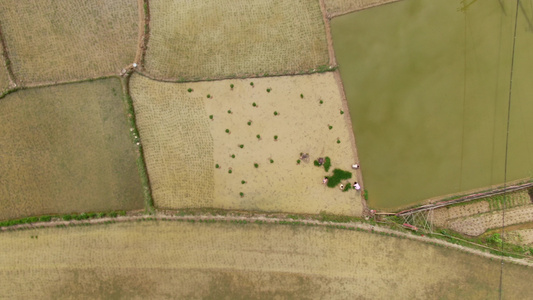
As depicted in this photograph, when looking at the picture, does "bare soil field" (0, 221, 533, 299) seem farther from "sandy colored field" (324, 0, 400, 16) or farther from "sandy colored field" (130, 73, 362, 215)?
"sandy colored field" (324, 0, 400, 16)

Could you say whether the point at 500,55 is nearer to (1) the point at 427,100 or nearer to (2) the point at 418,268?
(1) the point at 427,100

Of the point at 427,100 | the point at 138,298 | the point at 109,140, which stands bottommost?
the point at 138,298

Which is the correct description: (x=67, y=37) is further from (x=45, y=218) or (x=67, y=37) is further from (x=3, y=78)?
(x=45, y=218)

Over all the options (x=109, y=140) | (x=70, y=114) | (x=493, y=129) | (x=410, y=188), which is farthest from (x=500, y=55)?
(x=70, y=114)

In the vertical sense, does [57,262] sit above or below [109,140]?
below

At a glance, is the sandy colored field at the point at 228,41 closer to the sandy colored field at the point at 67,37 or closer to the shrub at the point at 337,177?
the sandy colored field at the point at 67,37

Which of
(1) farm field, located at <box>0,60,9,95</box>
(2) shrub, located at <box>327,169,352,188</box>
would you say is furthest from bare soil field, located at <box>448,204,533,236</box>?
(1) farm field, located at <box>0,60,9,95</box>
